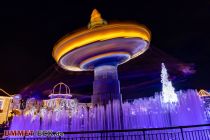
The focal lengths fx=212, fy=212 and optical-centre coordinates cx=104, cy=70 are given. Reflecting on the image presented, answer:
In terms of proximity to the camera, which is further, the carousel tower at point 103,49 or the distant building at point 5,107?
the distant building at point 5,107

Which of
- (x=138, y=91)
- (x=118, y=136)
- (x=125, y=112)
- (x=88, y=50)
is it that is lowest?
(x=118, y=136)

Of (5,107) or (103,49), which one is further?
(5,107)

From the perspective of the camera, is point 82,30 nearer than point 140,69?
Yes

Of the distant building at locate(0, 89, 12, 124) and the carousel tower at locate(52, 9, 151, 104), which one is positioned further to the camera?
the distant building at locate(0, 89, 12, 124)

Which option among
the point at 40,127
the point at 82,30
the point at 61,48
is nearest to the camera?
the point at 40,127

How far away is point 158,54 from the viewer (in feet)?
107

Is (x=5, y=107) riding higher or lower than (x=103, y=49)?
higher

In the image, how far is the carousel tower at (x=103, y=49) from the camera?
13281 millimetres

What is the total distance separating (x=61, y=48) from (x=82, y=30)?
7.45ft

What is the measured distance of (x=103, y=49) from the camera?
13922mm

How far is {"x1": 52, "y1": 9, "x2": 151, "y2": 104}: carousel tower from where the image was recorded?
13.3 meters

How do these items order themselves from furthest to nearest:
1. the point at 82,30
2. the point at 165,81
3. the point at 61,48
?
the point at 165,81
the point at 61,48
the point at 82,30

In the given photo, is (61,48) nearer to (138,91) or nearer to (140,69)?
(140,69)

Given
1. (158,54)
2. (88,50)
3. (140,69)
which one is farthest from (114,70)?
(140,69)
